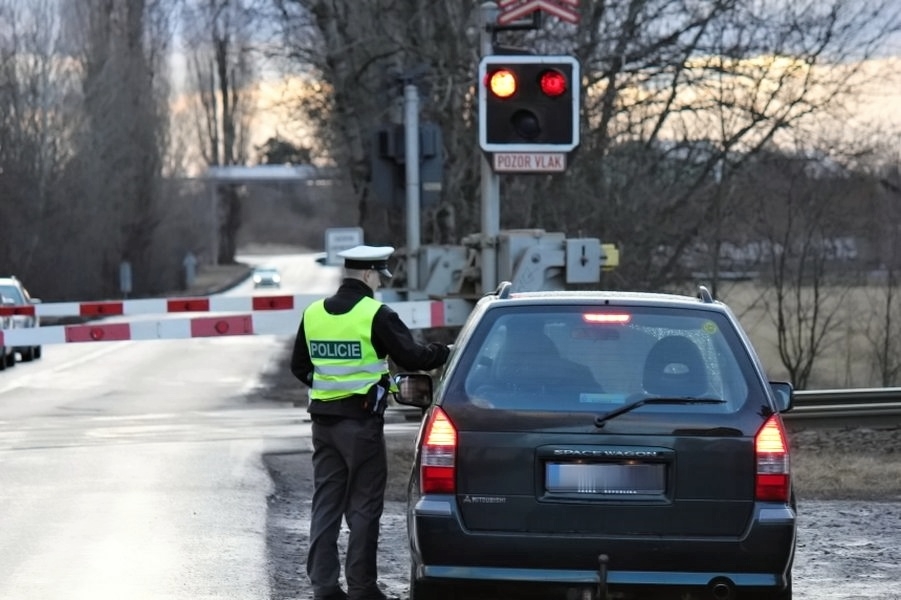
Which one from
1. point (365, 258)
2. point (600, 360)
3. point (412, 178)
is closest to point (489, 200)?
point (412, 178)

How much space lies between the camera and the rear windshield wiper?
19.5ft

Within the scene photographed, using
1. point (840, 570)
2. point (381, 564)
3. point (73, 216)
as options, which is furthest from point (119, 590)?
point (73, 216)

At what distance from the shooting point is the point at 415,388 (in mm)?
7195

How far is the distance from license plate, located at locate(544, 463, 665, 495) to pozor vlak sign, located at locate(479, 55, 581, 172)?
6065mm

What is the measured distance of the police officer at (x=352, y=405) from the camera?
7.31 m

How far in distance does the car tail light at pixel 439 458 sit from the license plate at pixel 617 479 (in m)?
0.42

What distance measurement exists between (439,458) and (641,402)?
2.61 ft

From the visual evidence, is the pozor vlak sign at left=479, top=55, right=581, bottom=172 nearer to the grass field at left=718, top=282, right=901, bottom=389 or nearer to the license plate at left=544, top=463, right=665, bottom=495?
the license plate at left=544, top=463, right=665, bottom=495

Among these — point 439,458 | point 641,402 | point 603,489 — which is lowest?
point 603,489

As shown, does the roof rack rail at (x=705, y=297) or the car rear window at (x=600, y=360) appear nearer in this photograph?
the car rear window at (x=600, y=360)

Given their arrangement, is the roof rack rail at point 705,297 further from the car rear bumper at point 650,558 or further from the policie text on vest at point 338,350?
the policie text on vest at point 338,350

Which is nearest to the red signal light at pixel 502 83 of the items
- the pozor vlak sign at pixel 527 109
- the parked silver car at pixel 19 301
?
the pozor vlak sign at pixel 527 109

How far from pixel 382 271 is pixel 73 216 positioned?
1948 inches

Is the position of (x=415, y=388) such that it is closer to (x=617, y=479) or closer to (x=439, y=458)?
(x=439, y=458)
